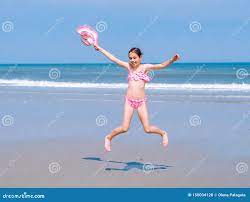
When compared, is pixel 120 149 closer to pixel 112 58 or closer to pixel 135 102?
pixel 135 102

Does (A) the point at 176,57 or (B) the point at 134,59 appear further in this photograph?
(B) the point at 134,59

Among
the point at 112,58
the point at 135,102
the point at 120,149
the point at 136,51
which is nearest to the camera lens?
the point at 136,51

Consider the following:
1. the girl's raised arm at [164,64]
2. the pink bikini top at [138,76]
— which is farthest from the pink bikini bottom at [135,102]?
the girl's raised arm at [164,64]

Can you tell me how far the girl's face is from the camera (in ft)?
18.9

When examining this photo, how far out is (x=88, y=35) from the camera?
5969mm

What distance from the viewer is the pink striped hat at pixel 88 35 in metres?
5.93

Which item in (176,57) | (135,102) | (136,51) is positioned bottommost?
(135,102)

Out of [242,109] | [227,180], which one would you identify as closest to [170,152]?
[227,180]

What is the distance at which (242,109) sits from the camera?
12.6m

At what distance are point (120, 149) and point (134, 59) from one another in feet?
8.07

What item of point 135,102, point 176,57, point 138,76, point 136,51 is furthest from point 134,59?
point 135,102

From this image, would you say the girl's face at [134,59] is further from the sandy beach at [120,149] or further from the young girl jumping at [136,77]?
the sandy beach at [120,149]

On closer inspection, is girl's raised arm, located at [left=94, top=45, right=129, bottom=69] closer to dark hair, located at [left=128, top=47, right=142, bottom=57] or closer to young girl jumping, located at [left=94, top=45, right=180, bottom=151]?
young girl jumping, located at [left=94, top=45, right=180, bottom=151]

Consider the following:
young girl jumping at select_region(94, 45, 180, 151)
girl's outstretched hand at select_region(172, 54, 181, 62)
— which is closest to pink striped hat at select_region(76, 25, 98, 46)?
young girl jumping at select_region(94, 45, 180, 151)
